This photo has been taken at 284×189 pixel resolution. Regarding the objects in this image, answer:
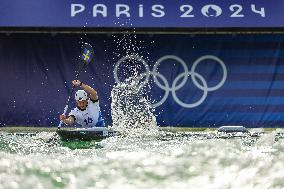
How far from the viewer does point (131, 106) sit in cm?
1642

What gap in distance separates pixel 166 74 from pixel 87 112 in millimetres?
3519

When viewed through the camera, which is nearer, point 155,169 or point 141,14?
point 155,169

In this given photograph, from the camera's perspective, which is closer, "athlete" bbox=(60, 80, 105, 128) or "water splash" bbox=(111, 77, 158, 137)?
"athlete" bbox=(60, 80, 105, 128)

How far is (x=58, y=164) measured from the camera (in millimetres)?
7027

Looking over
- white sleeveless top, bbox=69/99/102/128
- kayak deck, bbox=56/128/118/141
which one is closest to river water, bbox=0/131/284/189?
kayak deck, bbox=56/128/118/141

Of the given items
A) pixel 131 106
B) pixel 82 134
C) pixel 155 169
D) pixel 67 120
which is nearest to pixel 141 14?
pixel 131 106

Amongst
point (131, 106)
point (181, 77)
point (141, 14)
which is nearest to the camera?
point (141, 14)

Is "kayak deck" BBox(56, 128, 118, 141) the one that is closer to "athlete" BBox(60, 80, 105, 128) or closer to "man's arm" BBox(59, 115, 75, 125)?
"man's arm" BBox(59, 115, 75, 125)

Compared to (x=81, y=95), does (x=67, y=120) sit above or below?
below

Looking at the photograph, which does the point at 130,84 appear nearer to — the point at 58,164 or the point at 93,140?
the point at 93,140

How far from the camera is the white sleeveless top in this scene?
1356 cm

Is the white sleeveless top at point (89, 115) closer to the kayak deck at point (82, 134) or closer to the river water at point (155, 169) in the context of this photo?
the kayak deck at point (82, 134)

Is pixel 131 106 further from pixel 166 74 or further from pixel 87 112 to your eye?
pixel 87 112

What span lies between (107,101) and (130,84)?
69 cm
